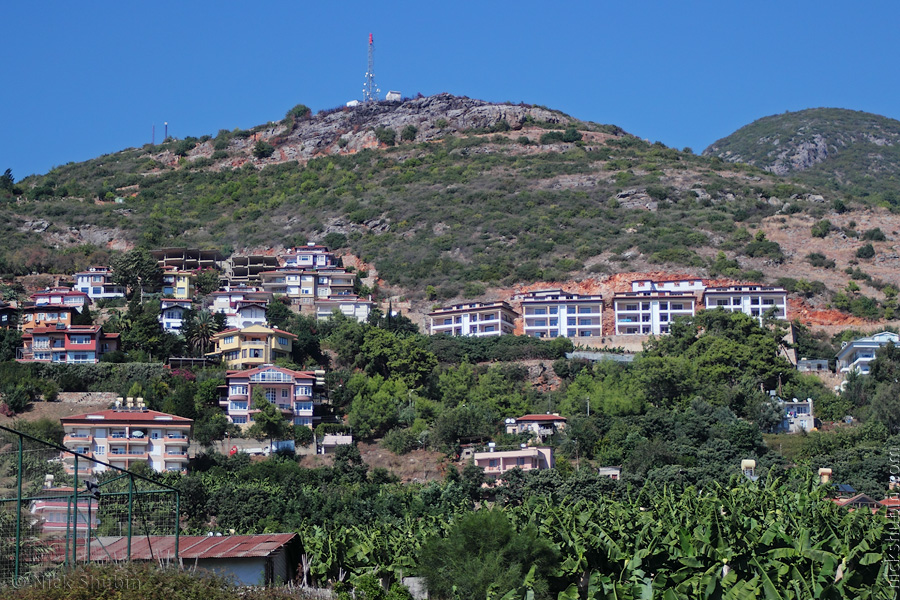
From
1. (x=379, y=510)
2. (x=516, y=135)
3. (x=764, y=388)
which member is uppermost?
(x=516, y=135)

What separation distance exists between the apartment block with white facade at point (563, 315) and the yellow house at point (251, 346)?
18556mm

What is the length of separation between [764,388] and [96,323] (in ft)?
139

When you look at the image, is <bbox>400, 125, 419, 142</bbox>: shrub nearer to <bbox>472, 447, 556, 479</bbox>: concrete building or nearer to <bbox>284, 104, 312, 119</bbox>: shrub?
<bbox>284, 104, 312, 119</bbox>: shrub

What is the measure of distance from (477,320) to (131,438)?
100 feet

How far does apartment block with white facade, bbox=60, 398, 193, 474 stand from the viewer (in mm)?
61406

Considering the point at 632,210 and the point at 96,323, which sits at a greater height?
the point at 632,210

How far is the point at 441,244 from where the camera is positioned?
354ft

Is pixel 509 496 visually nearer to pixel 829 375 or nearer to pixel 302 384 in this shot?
pixel 302 384

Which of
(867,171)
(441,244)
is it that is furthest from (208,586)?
(867,171)

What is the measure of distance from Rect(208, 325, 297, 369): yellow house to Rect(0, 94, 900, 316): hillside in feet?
67.0

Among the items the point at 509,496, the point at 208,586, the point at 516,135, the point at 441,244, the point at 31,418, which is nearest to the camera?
the point at 208,586

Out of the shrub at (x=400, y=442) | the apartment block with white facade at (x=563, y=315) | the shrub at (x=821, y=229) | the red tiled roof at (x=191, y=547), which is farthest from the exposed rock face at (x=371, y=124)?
the red tiled roof at (x=191, y=547)

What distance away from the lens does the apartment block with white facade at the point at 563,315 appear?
86500mm

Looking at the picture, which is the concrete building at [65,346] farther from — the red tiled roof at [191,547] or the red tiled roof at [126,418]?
the red tiled roof at [191,547]
